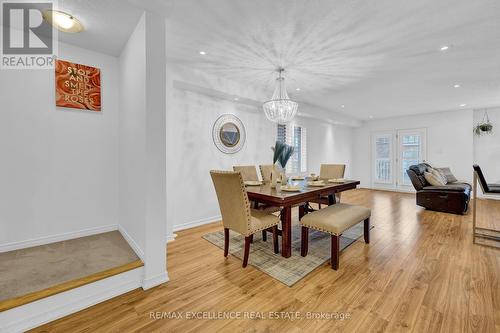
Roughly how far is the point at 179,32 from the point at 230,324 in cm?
288

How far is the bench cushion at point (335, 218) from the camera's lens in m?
2.24

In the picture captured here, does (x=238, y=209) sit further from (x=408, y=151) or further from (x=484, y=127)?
(x=484, y=127)

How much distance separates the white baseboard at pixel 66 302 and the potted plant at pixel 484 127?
8823 mm

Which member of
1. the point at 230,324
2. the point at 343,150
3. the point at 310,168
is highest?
the point at 343,150

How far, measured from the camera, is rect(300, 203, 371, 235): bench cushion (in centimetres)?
224

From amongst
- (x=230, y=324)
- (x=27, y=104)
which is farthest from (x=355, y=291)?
(x=27, y=104)

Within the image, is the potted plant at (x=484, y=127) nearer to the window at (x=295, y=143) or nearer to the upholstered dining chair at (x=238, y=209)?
the window at (x=295, y=143)

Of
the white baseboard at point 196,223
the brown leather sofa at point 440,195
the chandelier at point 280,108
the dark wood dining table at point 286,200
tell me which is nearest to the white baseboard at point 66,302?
the dark wood dining table at point 286,200

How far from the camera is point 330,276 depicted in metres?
2.11

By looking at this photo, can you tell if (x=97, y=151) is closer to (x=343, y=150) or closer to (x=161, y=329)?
(x=161, y=329)

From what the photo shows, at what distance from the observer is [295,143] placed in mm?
5902

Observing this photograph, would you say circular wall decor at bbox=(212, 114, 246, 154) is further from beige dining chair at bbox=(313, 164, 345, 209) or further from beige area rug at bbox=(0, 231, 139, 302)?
beige area rug at bbox=(0, 231, 139, 302)

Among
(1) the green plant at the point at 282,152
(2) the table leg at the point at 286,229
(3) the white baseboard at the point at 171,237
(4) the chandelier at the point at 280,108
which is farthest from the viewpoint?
(4) the chandelier at the point at 280,108
